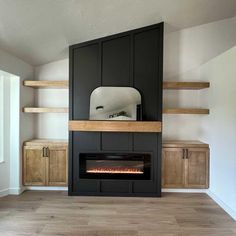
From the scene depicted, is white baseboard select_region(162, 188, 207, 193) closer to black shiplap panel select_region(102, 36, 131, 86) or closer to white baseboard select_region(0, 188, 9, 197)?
black shiplap panel select_region(102, 36, 131, 86)

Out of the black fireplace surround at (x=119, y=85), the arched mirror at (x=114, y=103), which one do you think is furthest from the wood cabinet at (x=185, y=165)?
the arched mirror at (x=114, y=103)

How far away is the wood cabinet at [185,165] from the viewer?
13.0 ft

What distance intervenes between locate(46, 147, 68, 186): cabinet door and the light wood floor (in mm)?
226

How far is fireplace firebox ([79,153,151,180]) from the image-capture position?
3.87 m

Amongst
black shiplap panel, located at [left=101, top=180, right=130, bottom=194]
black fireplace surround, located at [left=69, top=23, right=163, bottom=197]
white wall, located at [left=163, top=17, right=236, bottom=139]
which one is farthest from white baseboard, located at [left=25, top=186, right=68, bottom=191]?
white wall, located at [left=163, top=17, right=236, bottom=139]

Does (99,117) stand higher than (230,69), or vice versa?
(230,69)

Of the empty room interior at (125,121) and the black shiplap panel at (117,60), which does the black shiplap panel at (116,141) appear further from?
the black shiplap panel at (117,60)

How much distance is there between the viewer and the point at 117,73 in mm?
3805

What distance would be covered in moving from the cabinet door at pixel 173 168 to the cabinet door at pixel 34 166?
220 centimetres

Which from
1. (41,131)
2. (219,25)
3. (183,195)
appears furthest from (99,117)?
(219,25)

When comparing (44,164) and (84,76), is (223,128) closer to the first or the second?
(84,76)

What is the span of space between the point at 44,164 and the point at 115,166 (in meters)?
1.30

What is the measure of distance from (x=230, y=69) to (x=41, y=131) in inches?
142

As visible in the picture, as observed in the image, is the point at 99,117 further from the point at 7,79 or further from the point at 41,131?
the point at 7,79
